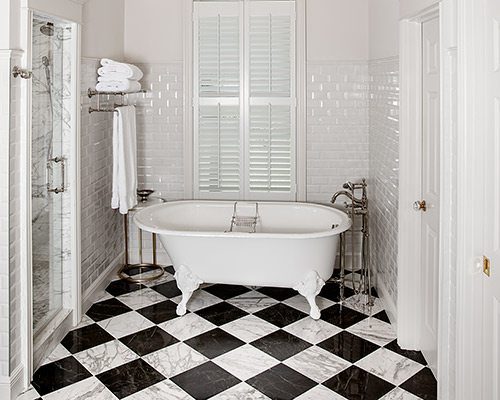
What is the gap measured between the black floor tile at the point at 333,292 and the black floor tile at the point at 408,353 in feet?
2.97

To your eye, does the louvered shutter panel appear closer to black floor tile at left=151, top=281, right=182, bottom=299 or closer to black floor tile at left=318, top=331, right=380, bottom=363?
black floor tile at left=151, top=281, right=182, bottom=299

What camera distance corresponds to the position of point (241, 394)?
3186mm

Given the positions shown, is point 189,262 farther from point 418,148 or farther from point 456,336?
point 456,336

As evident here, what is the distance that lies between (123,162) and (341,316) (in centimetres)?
217

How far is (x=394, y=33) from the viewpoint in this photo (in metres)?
4.04

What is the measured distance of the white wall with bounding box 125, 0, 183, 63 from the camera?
5371mm

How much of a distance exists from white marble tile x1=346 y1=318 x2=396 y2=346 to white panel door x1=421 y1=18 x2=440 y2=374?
33 cm

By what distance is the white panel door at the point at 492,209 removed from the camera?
2.20m

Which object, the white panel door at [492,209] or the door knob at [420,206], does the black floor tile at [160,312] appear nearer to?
the door knob at [420,206]

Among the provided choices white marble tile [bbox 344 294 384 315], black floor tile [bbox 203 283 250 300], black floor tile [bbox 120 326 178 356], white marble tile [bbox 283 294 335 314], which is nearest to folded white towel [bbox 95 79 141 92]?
black floor tile [bbox 203 283 250 300]

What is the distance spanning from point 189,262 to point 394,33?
87.8 inches

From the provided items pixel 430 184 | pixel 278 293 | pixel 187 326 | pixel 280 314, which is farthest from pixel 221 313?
pixel 430 184

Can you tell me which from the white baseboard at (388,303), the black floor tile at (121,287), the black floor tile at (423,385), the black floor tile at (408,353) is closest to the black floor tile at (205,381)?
the black floor tile at (423,385)

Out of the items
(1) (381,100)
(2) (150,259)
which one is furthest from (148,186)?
(1) (381,100)
